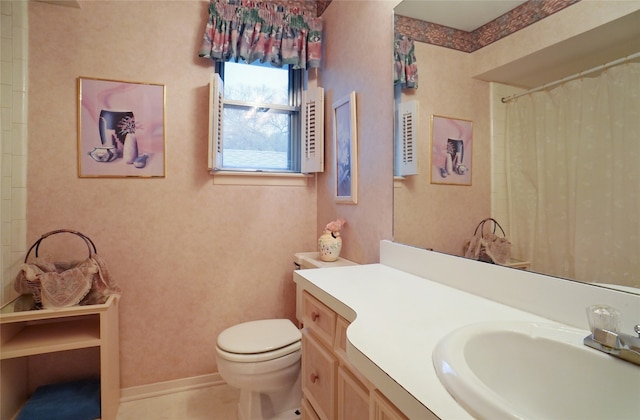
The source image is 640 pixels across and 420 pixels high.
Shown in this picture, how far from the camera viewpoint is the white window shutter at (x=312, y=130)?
222 centimetres

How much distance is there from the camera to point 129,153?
6.46 feet

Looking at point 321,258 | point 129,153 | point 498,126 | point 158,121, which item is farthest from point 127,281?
point 498,126

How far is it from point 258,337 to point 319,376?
610 millimetres

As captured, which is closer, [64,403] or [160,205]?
[64,403]

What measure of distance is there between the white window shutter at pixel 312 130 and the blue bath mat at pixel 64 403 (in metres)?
1.81

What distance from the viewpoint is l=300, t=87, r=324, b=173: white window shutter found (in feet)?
7.29

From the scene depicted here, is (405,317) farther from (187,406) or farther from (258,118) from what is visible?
(258,118)

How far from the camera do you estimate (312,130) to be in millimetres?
2248

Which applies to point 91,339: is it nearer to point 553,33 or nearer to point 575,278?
point 575,278

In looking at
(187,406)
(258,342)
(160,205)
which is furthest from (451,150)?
(187,406)

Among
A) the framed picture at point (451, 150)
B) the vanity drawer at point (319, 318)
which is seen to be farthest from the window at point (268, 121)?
the vanity drawer at point (319, 318)

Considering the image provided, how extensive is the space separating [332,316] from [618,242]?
80 cm

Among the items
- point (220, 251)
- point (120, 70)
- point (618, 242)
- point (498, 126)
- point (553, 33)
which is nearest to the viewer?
point (618, 242)

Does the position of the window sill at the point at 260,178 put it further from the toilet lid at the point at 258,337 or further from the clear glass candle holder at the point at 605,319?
the clear glass candle holder at the point at 605,319
